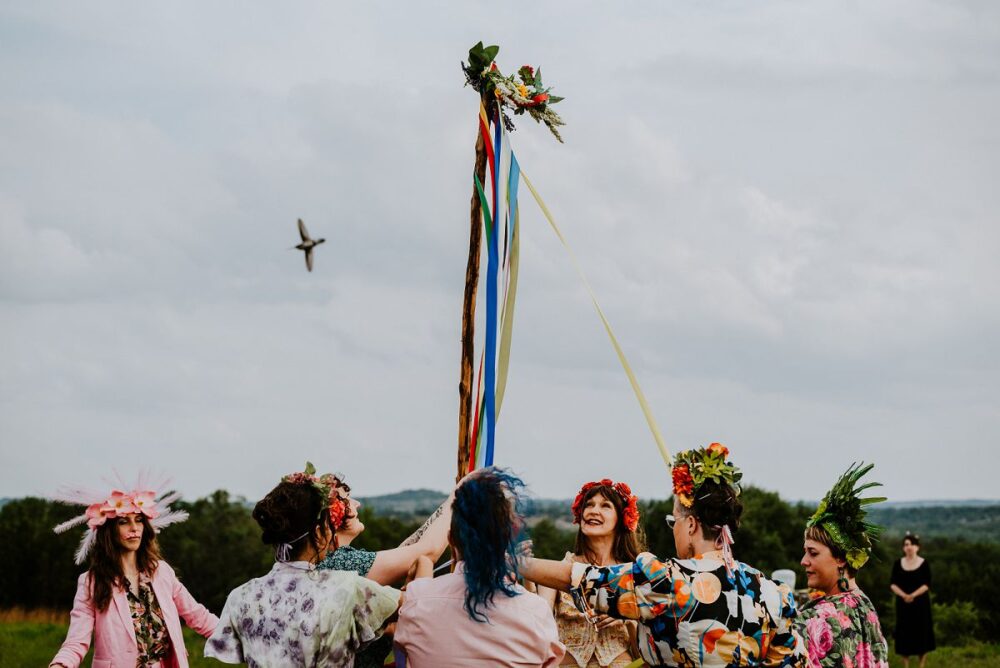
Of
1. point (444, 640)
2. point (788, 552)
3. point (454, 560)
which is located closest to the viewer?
point (444, 640)

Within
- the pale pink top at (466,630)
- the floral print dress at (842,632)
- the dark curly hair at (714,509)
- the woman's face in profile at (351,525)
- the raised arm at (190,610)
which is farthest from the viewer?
the raised arm at (190,610)

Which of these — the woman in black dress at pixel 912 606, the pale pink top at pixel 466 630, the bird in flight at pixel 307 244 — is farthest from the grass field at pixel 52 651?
the pale pink top at pixel 466 630

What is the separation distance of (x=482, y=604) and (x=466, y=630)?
9 centimetres

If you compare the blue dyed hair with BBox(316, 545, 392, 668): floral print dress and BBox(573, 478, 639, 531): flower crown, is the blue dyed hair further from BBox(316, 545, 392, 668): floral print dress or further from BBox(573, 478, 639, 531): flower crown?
BBox(573, 478, 639, 531): flower crown

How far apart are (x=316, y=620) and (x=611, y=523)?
1.98m

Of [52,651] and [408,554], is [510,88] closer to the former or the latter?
[408,554]

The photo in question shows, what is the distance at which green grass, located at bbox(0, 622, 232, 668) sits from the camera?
9781 millimetres

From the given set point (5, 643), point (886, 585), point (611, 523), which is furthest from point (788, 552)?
point (611, 523)

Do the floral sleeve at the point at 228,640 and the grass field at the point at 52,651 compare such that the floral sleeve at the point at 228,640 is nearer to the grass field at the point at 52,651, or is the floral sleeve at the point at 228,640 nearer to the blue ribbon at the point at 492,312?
the blue ribbon at the point at 492,312

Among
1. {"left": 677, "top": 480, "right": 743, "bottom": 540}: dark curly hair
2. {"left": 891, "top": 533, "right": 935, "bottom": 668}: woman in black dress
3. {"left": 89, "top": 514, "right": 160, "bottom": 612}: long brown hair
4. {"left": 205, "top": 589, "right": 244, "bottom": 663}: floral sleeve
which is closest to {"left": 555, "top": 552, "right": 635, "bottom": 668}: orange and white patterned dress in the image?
{"left": 677, "top": 480, "right": 743, "bottom": 540}: dark curly hair

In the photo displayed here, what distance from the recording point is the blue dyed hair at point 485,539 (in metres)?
3.39

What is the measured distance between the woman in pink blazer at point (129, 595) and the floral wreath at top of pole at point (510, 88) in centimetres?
243

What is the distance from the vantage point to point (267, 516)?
11.9 ft

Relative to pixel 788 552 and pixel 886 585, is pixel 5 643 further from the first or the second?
pixel 886 585
